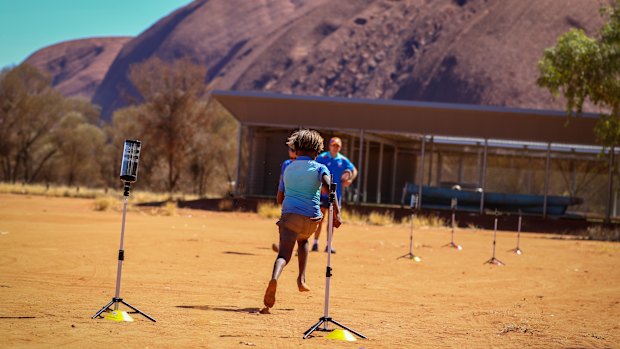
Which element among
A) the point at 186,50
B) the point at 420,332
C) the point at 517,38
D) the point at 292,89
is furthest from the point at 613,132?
the point at 186,50

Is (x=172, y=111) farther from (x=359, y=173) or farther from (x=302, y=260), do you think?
(x=302, y=260)

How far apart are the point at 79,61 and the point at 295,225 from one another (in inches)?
5679

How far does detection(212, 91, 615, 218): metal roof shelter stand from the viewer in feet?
112

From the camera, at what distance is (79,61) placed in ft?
481

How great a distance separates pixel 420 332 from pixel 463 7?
267 ft

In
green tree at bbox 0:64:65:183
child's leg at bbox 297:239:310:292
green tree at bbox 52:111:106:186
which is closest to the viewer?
child's leg at bbox 297:239:310:292

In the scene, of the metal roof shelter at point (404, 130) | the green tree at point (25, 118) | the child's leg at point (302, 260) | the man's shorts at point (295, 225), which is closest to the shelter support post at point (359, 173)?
the metal roof shelter at point (404, 130)

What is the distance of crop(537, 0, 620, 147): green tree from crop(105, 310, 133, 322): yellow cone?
22663mm

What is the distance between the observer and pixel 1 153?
51.7 m

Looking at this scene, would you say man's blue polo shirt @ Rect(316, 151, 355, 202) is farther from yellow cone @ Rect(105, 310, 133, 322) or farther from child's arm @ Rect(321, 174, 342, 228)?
yellow cone @ Rect(105, 310, 133, 322)

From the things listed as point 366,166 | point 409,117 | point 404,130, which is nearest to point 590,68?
point 409,117

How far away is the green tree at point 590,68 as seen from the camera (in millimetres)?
27834

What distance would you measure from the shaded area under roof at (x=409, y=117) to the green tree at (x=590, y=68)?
4522mm

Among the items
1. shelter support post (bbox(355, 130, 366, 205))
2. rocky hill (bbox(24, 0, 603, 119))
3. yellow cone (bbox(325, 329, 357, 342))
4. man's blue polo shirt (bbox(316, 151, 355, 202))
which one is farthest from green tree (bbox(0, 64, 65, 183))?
yellow cone (bbox(325, 329, 357, 342))
